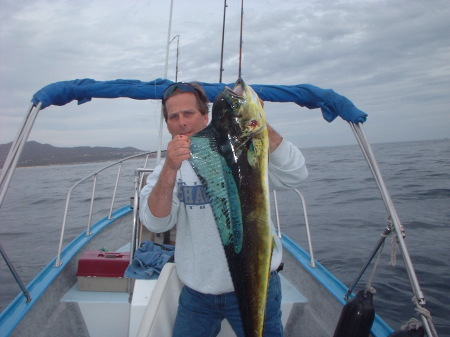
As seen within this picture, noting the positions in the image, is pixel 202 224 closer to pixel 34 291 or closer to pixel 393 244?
pixel 393 244

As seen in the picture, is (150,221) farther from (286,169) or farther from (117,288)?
(117,288)

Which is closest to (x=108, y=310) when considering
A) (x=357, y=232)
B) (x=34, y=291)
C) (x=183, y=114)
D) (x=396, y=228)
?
(x=34, y=291)

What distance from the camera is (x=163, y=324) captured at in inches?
105

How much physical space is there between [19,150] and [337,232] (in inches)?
371

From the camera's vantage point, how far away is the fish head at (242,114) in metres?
1.96

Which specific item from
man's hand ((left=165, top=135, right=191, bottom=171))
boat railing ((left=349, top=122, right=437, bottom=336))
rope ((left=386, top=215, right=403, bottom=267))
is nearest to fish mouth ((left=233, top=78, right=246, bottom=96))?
man's hand ((left=165, top=135, right=191, bottom=171))

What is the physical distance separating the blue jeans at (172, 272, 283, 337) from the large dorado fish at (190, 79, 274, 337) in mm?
342

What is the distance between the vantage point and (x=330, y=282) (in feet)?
13.7

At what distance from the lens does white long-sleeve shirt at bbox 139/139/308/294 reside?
7.50ft

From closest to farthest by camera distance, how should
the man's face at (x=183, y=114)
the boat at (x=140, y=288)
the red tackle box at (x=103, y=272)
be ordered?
the man's face at (x=183, y=114), the boat at (x=140, y=288), the red tackle box at (x=103, y=272)

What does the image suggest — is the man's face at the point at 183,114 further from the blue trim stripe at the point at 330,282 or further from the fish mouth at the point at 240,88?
the blue trim stripe at the point at 330,282

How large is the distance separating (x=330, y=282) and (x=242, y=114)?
302cm

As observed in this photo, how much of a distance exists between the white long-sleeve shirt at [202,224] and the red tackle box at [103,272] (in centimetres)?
226

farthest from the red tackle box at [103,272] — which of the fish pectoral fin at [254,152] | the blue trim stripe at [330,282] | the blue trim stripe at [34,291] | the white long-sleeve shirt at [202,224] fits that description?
the fish pectoral fin at [254,152]
